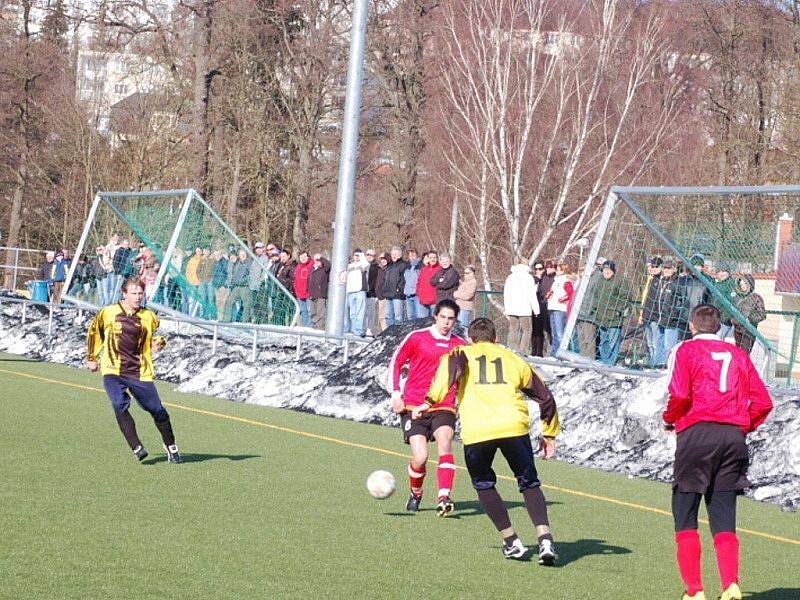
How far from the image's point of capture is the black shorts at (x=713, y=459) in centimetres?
778

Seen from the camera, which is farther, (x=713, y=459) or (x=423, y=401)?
(x=423, y=401)

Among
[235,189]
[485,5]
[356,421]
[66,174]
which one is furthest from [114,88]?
[356,421]

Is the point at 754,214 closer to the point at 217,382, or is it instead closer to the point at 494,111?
the point at 217,382

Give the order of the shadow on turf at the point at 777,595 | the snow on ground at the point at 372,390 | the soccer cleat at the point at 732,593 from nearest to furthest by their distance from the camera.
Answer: the soccer cleat at the point at 732,593 → the shadow on turf at the point at 777,595 → the snow on ground at the point at 372,390

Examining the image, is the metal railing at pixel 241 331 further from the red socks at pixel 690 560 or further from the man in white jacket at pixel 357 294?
the red socks at pixel 690 560

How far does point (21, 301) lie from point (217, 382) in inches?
317

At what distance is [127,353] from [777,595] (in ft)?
22.7

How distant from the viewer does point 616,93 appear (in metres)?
37.2

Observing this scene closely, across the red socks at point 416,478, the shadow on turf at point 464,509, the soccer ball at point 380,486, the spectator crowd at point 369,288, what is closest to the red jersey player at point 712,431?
the soccer ball at point 380,486

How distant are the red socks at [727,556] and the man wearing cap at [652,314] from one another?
8.93 m

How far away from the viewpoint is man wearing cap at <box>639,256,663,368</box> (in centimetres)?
1669

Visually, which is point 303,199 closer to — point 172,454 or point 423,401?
point 172,454

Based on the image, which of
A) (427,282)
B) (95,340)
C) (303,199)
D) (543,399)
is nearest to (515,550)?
(543,399)

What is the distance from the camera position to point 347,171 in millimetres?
22047
